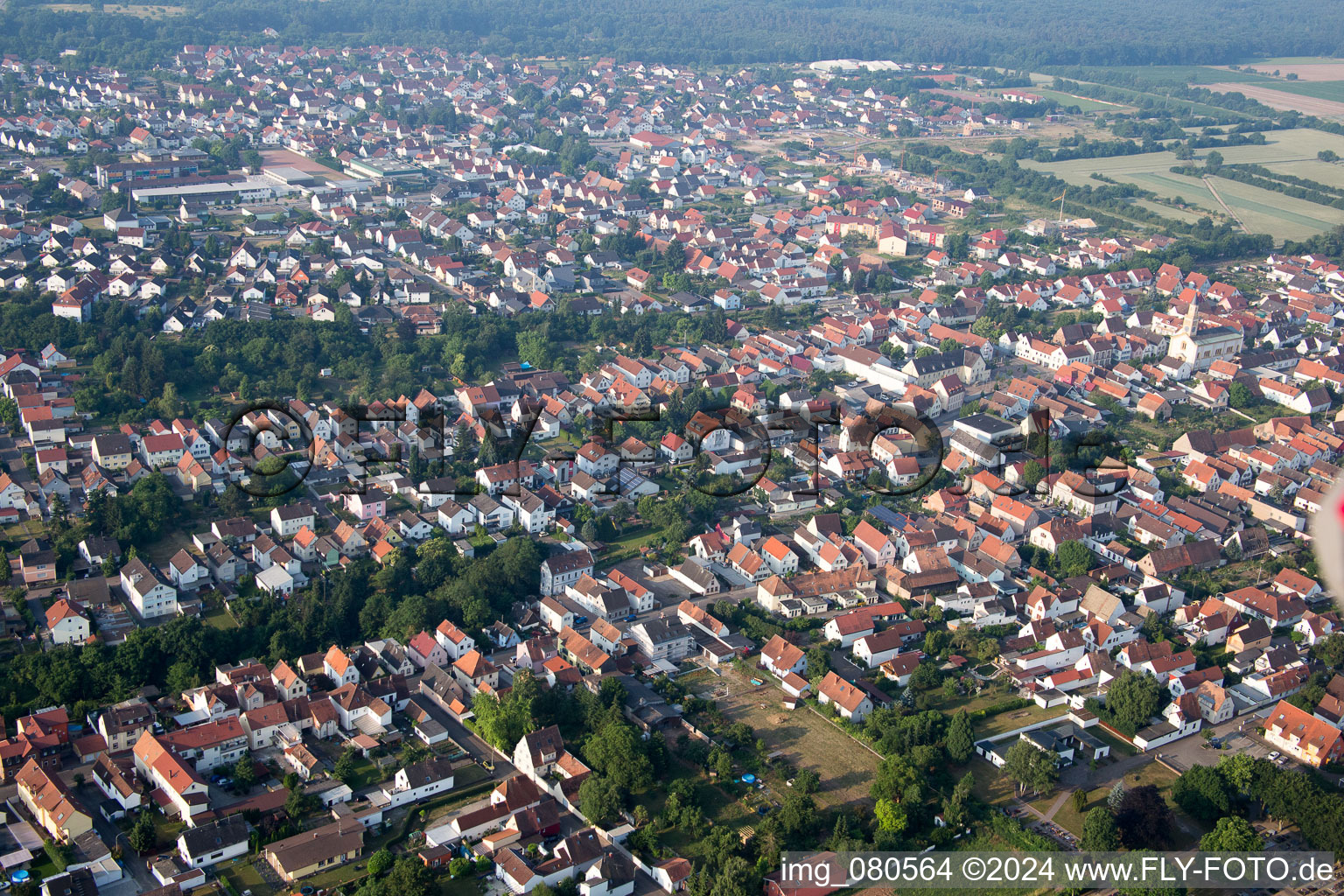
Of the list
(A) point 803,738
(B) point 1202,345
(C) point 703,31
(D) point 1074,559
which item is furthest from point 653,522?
(C) point 703,31

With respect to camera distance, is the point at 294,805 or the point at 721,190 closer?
the point at 294,805

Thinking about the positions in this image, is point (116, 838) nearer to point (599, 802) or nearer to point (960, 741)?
point (599, 802)

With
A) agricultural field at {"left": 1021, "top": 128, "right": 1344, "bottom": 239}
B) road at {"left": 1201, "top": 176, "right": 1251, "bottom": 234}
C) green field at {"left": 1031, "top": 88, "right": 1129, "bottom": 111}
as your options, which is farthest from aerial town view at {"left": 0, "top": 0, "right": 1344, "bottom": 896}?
green field at {"left": 1031, "top": 88, "right": 1129, "bottom": 111}

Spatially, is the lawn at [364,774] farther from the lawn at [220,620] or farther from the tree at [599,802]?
the lawn at [220,620]

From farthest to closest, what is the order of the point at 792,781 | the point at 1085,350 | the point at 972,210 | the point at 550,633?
the point at 972,210
the point at 1085,350
the point at 550,633
the point at 792,781

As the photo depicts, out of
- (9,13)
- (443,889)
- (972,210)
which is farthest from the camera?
(9,13)

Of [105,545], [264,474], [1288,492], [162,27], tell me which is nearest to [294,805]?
[105,545]

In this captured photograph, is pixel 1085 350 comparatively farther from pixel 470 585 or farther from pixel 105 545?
pixel 105 545
